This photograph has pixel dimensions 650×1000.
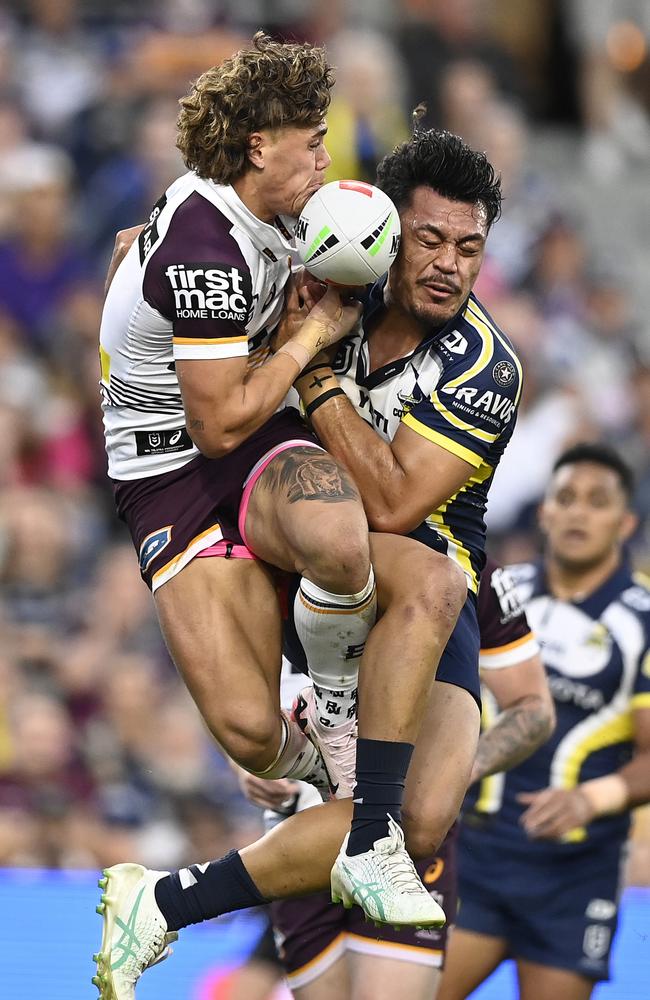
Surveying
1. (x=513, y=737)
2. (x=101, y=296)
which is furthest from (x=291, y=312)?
(x=101, y=296)

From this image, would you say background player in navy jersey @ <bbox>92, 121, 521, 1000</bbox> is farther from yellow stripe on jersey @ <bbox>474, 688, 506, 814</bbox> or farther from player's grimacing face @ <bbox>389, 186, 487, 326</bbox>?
yellow stripe on jersey @ <bbox>474, 688, 506, 814</bbox>

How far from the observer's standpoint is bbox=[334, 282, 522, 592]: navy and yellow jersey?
4.99 m

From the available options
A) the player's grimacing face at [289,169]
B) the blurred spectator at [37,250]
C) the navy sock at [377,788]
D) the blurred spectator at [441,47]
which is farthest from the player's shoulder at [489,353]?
the blurred spectator at [441,47]

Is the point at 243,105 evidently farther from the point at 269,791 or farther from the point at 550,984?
the point at 550,984

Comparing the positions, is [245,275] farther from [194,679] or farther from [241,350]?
[194,679]

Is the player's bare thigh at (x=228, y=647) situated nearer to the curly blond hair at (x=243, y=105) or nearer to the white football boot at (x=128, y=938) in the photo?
the white football boot at (x=128, y=938)

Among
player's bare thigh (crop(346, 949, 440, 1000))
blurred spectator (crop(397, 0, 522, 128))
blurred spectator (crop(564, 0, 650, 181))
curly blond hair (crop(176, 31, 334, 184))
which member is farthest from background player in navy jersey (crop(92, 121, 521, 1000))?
blurred spectator (crop(564, 0, 650, 181))

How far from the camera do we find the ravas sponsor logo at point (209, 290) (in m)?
4.57

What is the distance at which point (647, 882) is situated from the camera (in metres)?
8.84

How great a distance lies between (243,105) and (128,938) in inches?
92.9

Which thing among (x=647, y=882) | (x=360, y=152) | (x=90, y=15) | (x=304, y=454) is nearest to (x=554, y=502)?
(x=304, y=454)

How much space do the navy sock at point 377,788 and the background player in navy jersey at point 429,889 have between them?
2.78ft

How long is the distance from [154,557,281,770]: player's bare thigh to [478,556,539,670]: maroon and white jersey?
3.65 feet

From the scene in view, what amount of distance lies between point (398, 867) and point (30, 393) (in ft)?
18.7
